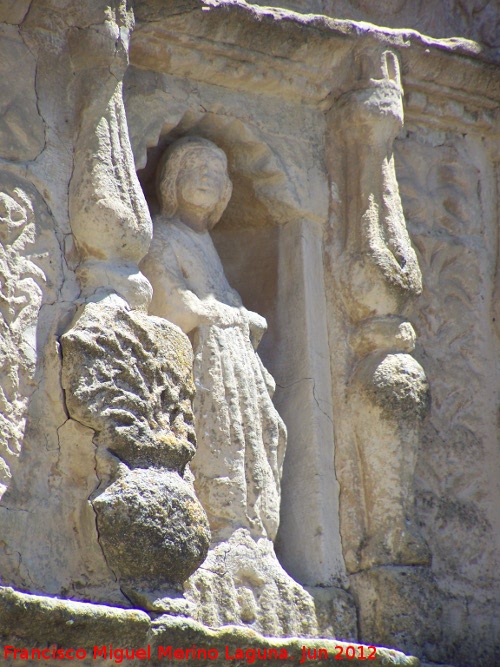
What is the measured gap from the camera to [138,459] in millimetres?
4195

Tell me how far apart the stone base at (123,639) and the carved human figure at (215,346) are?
2.10ft

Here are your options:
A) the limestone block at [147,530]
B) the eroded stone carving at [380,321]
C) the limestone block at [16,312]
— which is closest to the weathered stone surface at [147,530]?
the limestone block at [147,530]

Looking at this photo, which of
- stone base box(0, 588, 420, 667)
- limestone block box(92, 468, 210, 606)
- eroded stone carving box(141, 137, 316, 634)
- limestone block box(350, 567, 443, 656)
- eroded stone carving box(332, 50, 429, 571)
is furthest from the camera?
eroded stone carving box(332, 50, 429, 571)

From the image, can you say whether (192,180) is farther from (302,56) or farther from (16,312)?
(16,312)

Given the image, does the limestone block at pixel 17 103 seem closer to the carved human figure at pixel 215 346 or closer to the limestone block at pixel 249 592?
the carved human figure at pixel 215 346

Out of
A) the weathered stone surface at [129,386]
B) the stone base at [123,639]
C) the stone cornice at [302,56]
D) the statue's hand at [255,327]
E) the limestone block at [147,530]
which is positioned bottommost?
the stone base at [123,639]

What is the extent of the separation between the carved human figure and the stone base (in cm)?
64

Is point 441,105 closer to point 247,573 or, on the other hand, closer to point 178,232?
point 178,232

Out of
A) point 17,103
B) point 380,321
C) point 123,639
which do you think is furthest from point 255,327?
point 123,639

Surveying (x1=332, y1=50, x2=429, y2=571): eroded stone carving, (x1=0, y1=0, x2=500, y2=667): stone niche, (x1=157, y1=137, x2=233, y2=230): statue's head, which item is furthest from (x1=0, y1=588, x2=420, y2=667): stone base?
(x1=157, y1=137, x2=233, y2=230): statue's head

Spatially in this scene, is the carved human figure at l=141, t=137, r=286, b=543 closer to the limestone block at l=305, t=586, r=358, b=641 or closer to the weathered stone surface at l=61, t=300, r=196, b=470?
the limestone block at l=305, t=586, r=358, b=641

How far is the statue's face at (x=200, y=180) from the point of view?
17.1 feet

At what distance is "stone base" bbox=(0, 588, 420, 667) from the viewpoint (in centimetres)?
369

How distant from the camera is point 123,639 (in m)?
3.86
